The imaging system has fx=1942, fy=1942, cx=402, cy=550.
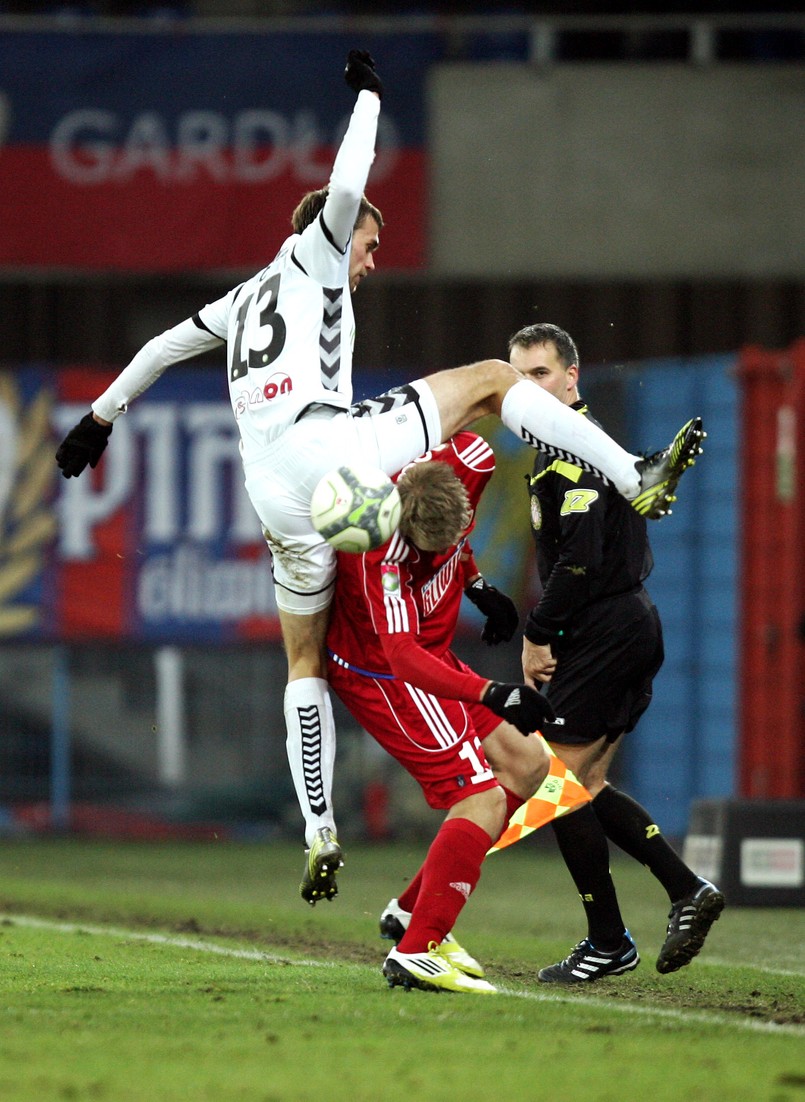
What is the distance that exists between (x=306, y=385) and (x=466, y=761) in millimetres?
1290

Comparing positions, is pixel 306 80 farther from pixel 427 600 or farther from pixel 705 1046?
pixel 705 1046

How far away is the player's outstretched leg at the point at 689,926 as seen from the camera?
6.22 m

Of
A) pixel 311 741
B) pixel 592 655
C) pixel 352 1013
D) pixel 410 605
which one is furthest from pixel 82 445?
pixel 352 1013

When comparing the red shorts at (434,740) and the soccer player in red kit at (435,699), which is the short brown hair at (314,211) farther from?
the red shorts at (434,740)

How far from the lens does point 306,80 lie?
17141 millimetres

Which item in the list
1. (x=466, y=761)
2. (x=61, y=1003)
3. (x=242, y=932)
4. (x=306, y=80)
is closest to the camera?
(x=61, y=1003)

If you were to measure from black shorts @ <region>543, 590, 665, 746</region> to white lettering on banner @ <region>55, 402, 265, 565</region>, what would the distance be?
849 centimetres

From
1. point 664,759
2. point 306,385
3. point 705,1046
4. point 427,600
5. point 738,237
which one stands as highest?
point 738,237

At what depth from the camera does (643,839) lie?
665 centimetres

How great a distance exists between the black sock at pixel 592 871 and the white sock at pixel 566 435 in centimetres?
130

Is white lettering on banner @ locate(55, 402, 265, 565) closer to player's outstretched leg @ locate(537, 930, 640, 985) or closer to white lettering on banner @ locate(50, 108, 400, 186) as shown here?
white lettering on banner @ locate(50, 108, 400, 186)

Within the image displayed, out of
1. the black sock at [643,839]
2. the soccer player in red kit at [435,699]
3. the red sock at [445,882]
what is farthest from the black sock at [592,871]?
the red sock at [445,882]

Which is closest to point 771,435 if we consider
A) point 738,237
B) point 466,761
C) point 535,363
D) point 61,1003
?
point 738,237

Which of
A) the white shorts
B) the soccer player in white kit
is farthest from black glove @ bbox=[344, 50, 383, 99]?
the white shorts
